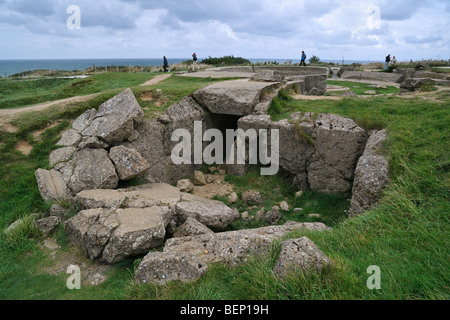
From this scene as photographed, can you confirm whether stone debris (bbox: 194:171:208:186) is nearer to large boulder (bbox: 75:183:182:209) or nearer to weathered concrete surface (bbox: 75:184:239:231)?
large boulder (bbox: 75:183:182:209)

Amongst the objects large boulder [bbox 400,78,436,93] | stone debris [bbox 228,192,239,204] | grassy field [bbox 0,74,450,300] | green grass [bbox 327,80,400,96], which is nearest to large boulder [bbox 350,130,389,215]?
grassy field [bbox 0,74,450,300]

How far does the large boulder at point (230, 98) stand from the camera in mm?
10688

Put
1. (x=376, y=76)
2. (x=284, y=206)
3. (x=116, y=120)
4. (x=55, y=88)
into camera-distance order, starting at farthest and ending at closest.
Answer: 1. (x=376, y=76)
2. (x=55, y=88)
3. (x=116, y=120)
4. (x=284, y=206)

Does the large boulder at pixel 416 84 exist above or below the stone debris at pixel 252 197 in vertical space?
above

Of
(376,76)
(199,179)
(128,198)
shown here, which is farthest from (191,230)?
(376,76)

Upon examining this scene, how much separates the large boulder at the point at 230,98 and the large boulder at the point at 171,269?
7.26m

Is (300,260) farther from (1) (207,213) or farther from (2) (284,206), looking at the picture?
(2) (284,206)

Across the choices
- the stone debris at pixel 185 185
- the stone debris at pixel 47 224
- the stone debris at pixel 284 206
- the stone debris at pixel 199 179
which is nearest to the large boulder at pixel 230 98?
the stone debris at pixel 199 179

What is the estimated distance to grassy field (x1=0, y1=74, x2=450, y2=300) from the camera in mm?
3521

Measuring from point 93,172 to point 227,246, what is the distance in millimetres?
4788

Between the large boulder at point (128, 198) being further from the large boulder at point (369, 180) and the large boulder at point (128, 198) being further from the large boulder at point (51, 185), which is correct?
the large boulder at point (369, 180)

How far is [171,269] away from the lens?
4.30m

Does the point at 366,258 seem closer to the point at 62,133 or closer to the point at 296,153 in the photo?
the point at 296,153

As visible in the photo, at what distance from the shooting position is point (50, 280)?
5.24m
